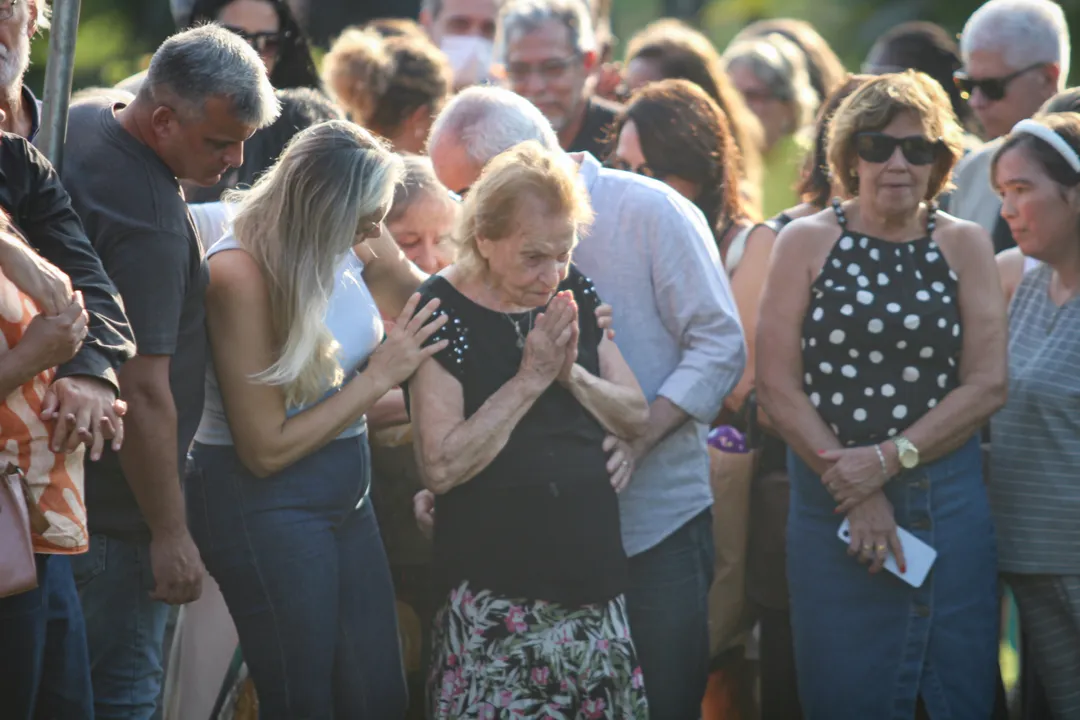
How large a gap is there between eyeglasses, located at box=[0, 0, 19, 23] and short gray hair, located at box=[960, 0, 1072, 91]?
151 inches

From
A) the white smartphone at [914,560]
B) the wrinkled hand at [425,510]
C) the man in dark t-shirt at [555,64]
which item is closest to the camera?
the white smartphone at [914,560]

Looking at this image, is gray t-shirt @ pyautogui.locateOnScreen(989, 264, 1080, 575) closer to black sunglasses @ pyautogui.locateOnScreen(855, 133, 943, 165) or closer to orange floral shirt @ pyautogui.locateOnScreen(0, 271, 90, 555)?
black sunglasses @ pyautogui.locateOnScreen(855, 133, 943, 165)

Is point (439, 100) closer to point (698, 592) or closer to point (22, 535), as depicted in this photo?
point (698, 592)

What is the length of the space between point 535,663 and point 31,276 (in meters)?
1.40

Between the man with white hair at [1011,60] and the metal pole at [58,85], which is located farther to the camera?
the man with white hair at [1011,60]

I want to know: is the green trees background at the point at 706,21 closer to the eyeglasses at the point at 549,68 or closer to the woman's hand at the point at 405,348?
the eyeglasses at the point at 549,68

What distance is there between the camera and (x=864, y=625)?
366cm

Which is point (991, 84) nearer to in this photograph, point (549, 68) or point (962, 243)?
point (549, 68)

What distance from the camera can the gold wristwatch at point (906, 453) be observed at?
3605 millimetres

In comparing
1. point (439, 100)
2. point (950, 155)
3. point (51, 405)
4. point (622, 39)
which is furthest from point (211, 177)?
point (622, 39)

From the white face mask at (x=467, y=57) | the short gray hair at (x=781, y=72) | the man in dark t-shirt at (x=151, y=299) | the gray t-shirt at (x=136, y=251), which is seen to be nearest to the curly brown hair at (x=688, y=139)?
the man in dark t-shirt at (x=151, y=299)

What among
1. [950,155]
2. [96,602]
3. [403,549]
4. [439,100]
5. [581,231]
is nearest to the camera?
[96,602]

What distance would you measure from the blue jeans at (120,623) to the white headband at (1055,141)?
2555mm

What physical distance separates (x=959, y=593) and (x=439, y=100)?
272cm
